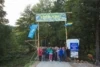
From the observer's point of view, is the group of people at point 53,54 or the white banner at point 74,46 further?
the group of people at point 53,54

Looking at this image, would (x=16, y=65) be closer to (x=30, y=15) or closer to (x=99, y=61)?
(x=30, y=15)

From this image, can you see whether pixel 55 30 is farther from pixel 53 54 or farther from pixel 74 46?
pixel 74 46

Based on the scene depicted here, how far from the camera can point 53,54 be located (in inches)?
1506

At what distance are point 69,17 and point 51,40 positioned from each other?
25.4 feet

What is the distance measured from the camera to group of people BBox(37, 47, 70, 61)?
124ft

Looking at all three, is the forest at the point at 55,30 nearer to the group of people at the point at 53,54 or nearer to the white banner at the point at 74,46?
the white banner at the point at 74,46

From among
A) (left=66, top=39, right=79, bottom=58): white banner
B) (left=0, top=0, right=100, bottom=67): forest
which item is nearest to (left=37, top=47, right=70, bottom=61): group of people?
(left=66, top=39, right=79, bottom=58): white banner

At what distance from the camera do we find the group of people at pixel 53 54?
37.7m

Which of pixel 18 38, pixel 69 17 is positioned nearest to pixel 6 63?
pixel 18 38

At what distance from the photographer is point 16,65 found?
62219 mm

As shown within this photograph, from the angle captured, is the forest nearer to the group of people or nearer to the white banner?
the white banner

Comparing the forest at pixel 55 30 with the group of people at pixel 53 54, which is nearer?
the forest at pixel 55 30

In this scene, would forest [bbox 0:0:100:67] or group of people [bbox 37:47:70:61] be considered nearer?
forest [bbox 0:0:100:67]

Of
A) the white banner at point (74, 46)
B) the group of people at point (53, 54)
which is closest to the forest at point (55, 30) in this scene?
the white banner at point (74, 46)
